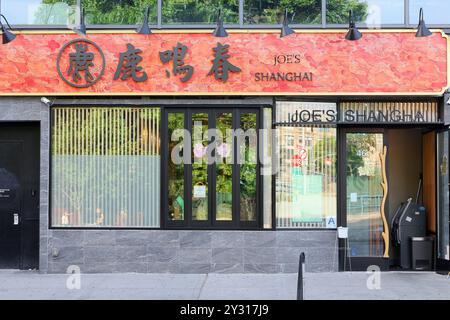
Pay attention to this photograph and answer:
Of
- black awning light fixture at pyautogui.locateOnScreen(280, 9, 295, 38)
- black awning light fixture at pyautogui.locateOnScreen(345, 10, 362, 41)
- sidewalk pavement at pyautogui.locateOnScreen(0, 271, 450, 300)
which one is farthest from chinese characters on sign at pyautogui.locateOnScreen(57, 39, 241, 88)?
sidewalk pavement at pyautogui.locateOnScreen(0, 271, 450, 300)

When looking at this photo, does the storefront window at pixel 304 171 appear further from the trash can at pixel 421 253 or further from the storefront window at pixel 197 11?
the storefront window at pixel 197 11

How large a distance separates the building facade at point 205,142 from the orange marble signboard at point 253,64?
21mm

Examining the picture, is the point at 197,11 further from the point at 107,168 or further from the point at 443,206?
the point at 443,206

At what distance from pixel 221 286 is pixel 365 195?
3453mm

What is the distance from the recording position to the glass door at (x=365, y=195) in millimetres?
12484

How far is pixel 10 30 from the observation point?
476 inches

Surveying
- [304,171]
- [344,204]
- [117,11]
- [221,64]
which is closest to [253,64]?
[221,64]

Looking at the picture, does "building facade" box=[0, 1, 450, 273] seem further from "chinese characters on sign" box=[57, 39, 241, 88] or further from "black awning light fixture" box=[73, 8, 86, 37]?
"black awning light fixture" box=[73, 8, 86, 37]

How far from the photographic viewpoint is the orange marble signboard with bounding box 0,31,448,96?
12.0 metres

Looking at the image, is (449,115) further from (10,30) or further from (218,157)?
(10,30)

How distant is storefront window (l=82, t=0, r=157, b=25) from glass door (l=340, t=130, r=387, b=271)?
4.35 m


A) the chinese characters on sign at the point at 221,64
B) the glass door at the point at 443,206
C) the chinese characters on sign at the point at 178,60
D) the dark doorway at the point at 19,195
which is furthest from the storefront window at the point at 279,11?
the dark doorway at the point at 19,195
